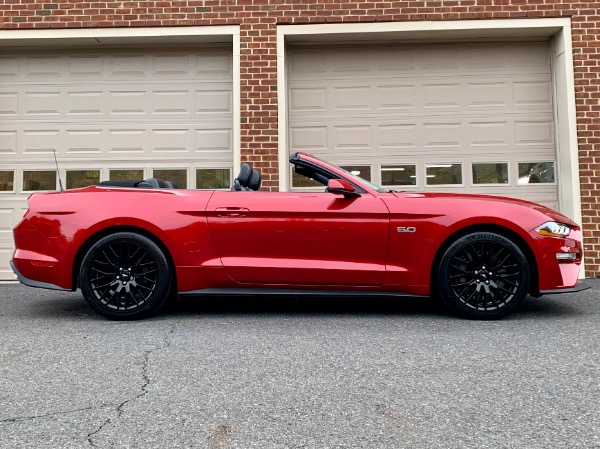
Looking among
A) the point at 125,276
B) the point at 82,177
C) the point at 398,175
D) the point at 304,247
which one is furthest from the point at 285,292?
the point at 82,177

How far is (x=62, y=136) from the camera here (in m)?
7.70

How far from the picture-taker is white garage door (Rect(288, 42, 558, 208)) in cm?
757

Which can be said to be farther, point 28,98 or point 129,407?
point 28,98

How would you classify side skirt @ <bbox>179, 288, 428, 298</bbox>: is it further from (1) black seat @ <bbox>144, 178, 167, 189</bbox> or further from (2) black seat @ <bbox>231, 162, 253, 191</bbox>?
(1) black seat @ <bbox>144, 178, 167, 189</bbox>

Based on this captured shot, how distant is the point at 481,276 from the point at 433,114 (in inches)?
166

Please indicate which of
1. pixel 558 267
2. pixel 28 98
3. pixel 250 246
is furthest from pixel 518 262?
pixel 28 98

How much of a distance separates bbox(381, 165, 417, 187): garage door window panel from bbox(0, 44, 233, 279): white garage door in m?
2.28

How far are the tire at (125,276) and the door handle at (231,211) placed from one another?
0.57 metres

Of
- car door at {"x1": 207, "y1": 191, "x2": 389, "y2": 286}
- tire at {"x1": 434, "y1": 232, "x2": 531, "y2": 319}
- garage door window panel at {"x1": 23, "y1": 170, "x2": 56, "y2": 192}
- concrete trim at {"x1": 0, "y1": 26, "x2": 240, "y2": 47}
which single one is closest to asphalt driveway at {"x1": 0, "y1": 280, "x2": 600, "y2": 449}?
tire at {"x1": 434, "y1": 232, "x2": 531, "y2": 319}

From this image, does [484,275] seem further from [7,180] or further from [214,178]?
[7,180]

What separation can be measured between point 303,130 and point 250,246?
401 centimetres

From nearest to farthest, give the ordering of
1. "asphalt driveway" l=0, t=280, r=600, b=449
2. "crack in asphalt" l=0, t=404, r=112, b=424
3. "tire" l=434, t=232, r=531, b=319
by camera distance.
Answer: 1. "asphalt driveway" l=0, t=280, r=600, b=449
2. "crack in asphalt" l=0, t=404, r=112, b=424
3. "tire" l=434, t=232, r=531, b=319

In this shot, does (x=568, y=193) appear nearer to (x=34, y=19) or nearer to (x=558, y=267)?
(x=558, y=267)

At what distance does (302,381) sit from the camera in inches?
101
